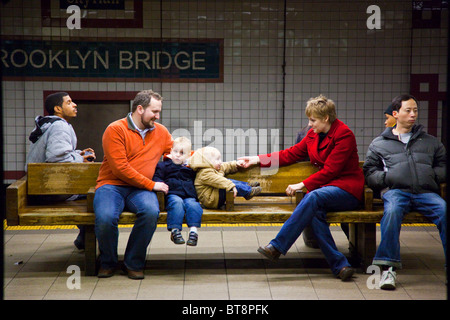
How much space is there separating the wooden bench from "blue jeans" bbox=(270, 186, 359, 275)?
0.33ft

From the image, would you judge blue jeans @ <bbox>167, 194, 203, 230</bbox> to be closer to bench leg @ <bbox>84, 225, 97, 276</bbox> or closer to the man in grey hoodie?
bench leg @ <bbox>84, 225, 97, 276</bbox>

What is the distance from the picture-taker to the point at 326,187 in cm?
422

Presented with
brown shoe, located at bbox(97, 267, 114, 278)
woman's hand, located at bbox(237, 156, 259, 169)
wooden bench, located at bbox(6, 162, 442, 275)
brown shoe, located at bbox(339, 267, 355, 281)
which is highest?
woman's hand, located at bbox(237, 156, 259, 169)

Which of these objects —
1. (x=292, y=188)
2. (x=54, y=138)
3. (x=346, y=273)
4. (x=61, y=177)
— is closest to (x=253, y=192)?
(x=292, y=188)

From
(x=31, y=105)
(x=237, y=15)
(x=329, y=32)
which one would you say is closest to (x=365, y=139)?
(x=329, y=32)

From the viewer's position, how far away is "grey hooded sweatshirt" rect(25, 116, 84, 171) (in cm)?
466

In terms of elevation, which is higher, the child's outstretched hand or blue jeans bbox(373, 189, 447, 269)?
the child's outstretched hand

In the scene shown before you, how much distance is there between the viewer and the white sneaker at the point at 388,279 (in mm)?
3885

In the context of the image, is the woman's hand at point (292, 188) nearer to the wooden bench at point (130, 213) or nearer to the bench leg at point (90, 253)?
the wooden bench at point (130, 213)

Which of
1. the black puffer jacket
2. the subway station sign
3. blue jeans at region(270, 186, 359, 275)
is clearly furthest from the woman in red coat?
the subway station sign

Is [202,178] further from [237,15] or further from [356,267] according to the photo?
[237,15]

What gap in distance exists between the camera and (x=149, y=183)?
420cm

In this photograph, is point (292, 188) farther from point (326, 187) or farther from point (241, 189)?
point (241, 189)

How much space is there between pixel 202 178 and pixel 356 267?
1.40 m
